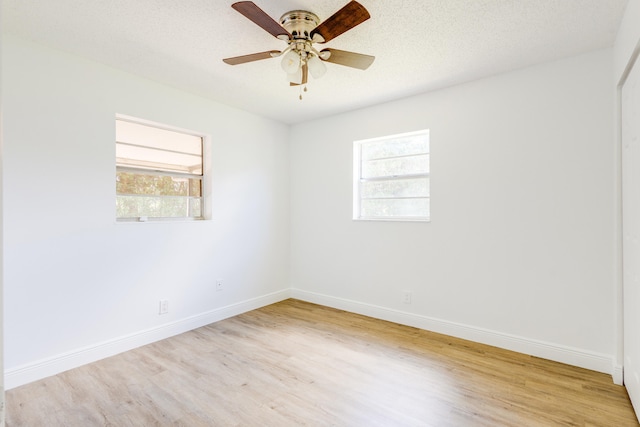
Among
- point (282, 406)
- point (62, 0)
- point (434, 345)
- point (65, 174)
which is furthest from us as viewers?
point (434, 345)

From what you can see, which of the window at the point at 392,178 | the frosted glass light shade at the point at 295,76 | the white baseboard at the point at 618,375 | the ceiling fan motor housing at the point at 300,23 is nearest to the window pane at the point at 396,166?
the window at the point at 392,178

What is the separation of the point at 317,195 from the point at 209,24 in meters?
2.40

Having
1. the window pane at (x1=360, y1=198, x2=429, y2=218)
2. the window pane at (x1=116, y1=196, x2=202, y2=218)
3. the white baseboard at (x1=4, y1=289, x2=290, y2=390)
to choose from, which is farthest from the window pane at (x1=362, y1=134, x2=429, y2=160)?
the white baseboard at (x1=4, y1=289, x2=290, y2=390)

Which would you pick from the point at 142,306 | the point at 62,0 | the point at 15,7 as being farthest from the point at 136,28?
the point at 142,306

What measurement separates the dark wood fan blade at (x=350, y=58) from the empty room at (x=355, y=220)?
0.05 feet

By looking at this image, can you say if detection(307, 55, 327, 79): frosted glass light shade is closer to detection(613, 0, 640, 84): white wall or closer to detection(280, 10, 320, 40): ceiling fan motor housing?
detection(280, 10, 320, 40): ceiling fan motor housing

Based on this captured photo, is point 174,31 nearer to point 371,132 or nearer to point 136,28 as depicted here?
point 136,28

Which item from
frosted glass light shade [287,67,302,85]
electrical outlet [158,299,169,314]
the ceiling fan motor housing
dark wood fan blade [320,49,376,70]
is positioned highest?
the ceiling fan motor housing

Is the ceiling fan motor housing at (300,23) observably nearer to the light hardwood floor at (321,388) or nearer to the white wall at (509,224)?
the white wall at (509,224)

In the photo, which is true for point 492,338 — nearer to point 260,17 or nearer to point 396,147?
point 396,147

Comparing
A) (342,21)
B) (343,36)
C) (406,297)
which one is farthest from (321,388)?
(343,36)

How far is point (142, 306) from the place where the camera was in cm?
309

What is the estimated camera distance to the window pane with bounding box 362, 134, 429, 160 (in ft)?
11.8

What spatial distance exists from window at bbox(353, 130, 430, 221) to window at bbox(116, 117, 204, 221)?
178 centimetres
